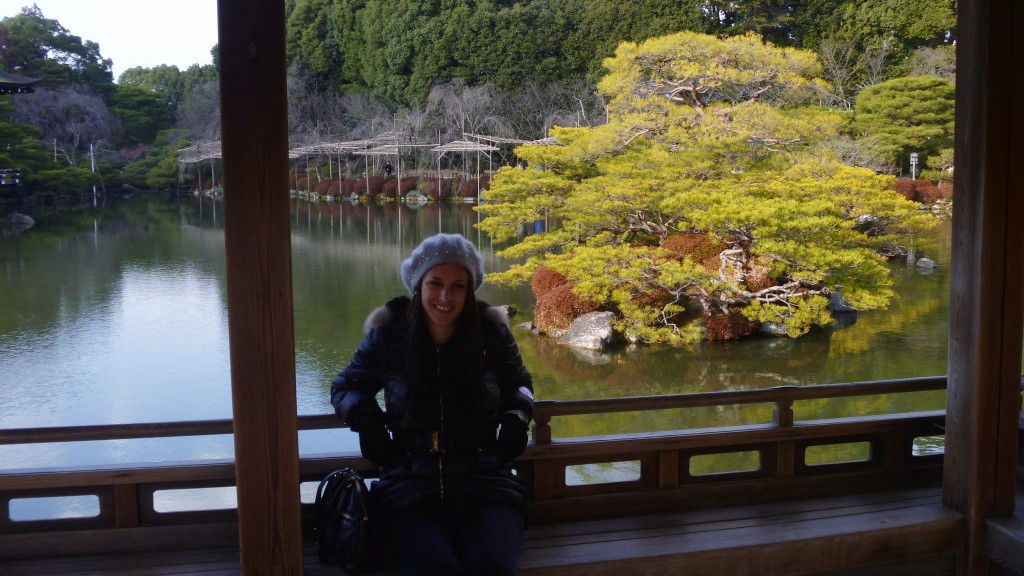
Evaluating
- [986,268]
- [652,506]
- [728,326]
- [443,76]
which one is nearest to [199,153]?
[443,76]

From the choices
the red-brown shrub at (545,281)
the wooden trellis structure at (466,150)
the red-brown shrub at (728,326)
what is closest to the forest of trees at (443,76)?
the wooden trellis structure at (466,150)

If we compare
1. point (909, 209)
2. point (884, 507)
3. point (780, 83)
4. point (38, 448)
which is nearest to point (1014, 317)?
point (884, 507)

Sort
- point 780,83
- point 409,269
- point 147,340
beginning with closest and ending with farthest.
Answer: point 409,269, point 147,340, point 780,83

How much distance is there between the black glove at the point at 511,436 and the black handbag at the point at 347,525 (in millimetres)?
225

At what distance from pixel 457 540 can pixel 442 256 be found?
17.5 inches

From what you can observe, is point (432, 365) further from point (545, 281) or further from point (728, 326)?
point (545, 281)

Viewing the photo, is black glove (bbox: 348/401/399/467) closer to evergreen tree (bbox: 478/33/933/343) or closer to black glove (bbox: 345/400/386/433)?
black glove (bbox: 345/400/386/433)

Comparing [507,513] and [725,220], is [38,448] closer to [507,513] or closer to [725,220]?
[507,513]

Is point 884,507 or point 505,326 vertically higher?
point 505,326

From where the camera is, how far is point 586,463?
4.89 feet

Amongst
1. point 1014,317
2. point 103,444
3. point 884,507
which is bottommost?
point 103,444

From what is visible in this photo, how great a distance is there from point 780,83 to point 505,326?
28.1ft

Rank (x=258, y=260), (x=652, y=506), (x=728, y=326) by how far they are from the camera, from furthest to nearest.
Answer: (x=728, y=326), (x=652, y=506), (x=258, y=260)

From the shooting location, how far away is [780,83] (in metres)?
8.96
